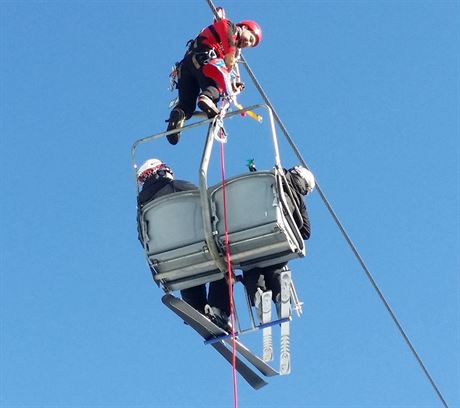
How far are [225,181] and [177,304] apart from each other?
1.14m

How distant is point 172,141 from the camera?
1108 centimetres

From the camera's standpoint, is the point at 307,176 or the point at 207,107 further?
the point at 307,176

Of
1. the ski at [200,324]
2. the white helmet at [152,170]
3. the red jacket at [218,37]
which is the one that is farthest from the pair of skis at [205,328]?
the red jacket at [218,37]

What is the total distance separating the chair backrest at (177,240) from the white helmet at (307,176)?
3.40ft

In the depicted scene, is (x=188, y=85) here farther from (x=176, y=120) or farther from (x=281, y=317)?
(x=281, y=317)

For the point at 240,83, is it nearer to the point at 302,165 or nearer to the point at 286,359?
the point at 302,165

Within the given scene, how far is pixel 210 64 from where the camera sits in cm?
1140

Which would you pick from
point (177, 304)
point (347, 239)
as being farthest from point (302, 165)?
point (177, 304)

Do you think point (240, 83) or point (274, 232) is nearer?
point (274, 232)

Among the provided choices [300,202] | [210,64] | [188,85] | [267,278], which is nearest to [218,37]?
[210,64]

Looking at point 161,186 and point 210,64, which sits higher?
point 210,64

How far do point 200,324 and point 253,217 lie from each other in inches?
44.2

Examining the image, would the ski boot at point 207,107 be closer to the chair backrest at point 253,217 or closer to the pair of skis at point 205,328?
the chair backrest at point 253,217

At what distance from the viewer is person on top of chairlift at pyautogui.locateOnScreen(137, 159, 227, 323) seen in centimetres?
1125
